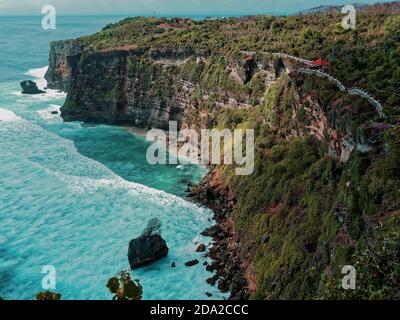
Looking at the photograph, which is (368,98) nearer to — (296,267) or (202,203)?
(296,267)

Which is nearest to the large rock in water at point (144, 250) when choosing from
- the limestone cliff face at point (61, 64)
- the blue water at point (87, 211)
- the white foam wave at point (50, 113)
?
the blue water at point (87, 211)

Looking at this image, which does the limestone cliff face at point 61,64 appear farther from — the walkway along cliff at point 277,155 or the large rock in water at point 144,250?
the large rock in water at point 144,250

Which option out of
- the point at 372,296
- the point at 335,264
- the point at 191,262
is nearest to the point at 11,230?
the point at 191,262

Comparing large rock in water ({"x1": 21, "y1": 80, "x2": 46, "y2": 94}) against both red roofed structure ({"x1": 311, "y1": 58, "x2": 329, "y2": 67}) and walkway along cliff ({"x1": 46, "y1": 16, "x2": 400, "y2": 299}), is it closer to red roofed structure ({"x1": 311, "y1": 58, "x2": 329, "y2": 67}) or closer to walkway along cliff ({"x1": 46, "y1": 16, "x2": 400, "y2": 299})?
walkway along cliff ({"x1": 46, "y1": 16, "x2": 400, "y2": 299})

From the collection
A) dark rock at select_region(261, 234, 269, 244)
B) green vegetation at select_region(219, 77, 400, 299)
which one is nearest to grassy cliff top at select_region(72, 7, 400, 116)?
green vegetation at select_region(219, 77, 400, 299)

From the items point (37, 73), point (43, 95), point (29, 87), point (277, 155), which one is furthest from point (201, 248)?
point (37, 73)

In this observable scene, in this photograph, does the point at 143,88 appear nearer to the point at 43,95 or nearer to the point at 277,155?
the point at 277,155
